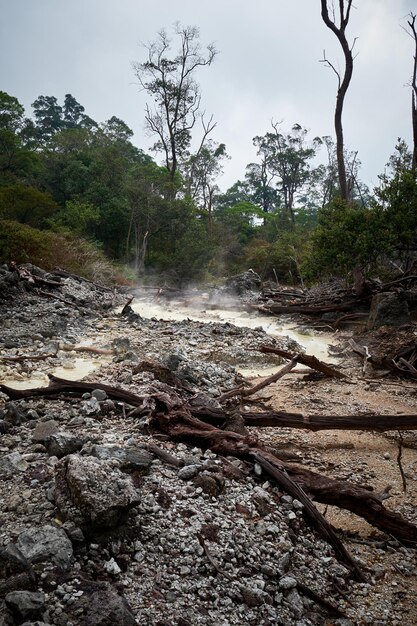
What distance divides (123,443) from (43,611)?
166 cm

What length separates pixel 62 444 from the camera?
10.1 ft

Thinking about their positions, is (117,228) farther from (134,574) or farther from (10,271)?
(134,574)

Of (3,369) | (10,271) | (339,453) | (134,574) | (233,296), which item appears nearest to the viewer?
(134,574)

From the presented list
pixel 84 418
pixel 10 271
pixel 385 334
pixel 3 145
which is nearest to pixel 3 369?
pixel 84 418

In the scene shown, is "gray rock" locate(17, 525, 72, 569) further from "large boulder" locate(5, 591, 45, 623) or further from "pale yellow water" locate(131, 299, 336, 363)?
"pale yellow water" locate(131, 299, 336, 363)

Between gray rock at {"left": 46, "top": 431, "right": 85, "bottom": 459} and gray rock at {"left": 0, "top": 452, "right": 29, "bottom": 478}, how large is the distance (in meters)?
0.20

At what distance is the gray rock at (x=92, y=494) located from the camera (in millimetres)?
2254

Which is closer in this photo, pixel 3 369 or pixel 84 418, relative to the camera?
pixel 84 418

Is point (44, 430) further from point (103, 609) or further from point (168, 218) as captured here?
point (168, 218)

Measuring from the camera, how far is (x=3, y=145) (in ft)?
78.8

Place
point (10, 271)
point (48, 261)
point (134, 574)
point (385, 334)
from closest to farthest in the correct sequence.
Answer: point (134, 574) → point (385, 334) → point (10, 271) → point (48, 261)

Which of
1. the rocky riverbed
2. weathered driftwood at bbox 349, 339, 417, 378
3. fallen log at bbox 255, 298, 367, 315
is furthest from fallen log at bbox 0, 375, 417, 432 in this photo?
fallen log at bbox 255, 298, 367, 315

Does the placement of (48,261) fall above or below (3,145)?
below

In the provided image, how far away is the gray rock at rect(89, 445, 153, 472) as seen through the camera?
2.86 metres
